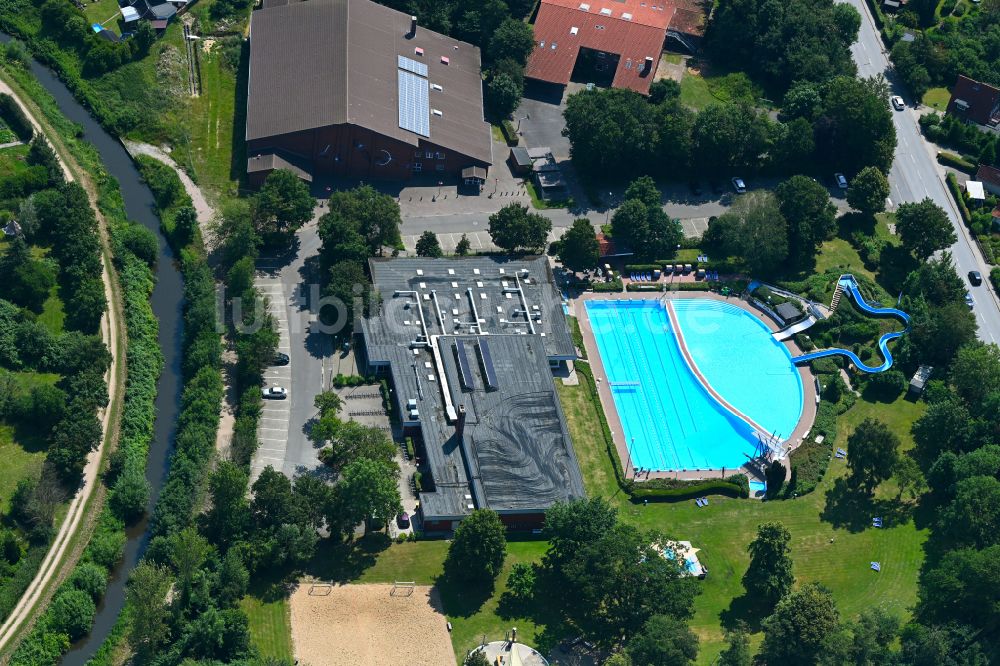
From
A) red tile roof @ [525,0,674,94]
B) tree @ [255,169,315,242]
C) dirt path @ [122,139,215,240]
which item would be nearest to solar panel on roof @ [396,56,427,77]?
red tile roof @ [525,0,674,94]

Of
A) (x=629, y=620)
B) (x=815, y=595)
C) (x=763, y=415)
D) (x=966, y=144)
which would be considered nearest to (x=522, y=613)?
(x=629, y=620)

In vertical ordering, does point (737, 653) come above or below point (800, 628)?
below

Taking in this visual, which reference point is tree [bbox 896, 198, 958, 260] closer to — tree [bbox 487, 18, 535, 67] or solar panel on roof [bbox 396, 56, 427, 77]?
tree [bbox 487, 18, 535, 67]

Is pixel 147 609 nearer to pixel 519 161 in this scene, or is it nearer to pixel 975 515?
pixel 975 515

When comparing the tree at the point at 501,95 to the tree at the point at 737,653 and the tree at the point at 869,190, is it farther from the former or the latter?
the tree at the point at 737,653

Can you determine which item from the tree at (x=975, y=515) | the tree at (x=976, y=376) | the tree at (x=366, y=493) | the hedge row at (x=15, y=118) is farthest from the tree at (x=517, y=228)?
the hedge row at (x=15, y=118)

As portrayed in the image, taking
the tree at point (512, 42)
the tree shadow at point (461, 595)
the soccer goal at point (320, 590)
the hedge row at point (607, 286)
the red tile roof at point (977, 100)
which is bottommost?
the soccer goal at point (320, 590)

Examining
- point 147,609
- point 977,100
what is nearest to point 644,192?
point 977,100
